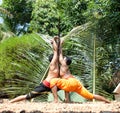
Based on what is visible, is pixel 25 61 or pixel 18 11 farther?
pixel 18 11

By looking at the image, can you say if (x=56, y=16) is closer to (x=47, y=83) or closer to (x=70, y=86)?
(x=47, y=83)

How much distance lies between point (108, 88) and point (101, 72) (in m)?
0.43

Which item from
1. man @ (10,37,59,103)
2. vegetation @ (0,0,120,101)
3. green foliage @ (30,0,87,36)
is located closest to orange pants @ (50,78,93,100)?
man @ (10,37,59,103)

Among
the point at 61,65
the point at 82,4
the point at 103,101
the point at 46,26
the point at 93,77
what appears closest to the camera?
the point at 103,101

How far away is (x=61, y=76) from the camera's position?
240 inches

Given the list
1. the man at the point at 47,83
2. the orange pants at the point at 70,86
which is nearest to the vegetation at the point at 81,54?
the man at the point at 47,83

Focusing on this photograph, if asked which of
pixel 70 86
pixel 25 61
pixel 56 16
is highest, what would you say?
pixel 56 16

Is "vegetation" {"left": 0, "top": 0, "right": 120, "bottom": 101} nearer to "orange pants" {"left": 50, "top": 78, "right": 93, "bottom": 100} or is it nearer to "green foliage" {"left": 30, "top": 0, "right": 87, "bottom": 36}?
"orange pants" {"left": 50, "top": 78, "right": 93, "bottom": 100}

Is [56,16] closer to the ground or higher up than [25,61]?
higher up

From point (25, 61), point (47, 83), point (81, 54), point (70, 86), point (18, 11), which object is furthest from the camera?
point (18, 11)

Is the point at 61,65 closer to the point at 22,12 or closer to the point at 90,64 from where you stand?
the point at 90,64

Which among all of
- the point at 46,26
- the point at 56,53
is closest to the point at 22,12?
the point at 46,26

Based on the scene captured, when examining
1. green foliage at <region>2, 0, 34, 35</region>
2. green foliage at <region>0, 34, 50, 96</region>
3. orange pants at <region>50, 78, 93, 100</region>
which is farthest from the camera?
green foliage at <region>2, 0, 34, 35</region>

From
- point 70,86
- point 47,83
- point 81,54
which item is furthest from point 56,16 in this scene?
point 70,86
